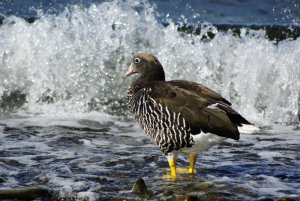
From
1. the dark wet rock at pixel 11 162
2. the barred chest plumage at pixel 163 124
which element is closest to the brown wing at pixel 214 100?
the barred chest plumage at pixel 163 124

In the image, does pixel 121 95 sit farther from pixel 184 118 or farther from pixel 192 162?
pixel 184 118

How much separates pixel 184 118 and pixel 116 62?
4967 millimetres

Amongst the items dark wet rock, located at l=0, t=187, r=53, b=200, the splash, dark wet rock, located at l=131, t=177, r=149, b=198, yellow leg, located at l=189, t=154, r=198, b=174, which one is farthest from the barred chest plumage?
the splash

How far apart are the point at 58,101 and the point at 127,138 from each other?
2.25 metres

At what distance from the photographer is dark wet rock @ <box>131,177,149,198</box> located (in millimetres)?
6898

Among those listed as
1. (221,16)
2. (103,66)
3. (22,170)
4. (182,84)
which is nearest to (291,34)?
(221,16)

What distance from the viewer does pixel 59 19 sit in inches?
508

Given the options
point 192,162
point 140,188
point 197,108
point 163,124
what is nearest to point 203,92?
point 197,108

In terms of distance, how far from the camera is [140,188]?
6.93 meters

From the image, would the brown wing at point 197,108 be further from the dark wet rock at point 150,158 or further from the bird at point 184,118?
the dark wet rock at point 150,158

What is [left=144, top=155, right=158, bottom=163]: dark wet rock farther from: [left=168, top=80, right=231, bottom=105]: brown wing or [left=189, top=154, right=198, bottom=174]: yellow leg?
[left=168, top=80, right=231, bottom=105]: brown wing

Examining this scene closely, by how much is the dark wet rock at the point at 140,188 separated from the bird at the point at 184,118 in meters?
0.75

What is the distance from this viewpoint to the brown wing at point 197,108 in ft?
24.0

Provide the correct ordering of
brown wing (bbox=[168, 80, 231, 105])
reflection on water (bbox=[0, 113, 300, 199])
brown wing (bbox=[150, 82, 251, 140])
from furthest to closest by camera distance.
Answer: brown wing (bbox=[168, 80, 231, 105]) < brown wing (bbox=[150, 82, 251, 140]) < reflection on water (bbox=[0, 113, 300, 199])
